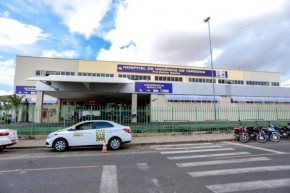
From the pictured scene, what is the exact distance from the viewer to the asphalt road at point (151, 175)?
495 cm

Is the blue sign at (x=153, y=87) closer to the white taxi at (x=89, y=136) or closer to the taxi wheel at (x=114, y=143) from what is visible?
the white taxi at (x=89, y=136)

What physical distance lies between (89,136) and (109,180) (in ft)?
18.6

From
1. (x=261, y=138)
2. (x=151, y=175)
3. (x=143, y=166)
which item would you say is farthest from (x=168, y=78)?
(x=151, y=175)

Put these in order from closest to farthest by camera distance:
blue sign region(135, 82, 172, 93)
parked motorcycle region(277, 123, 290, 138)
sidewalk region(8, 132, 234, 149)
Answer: sidewalk region(8, 132, 234, 149), parked motorcycle region(277, 123, 290, 138), blue sign region(135, 82, 172, 93)

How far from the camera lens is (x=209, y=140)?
45.5 feet

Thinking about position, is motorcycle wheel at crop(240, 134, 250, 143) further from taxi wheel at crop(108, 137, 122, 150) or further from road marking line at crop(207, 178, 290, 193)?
road marking line at crop(207, 178, 290, 193)

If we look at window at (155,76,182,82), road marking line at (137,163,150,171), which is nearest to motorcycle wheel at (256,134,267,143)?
road marking line at (137,163,150,171)

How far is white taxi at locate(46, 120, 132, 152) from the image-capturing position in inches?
419

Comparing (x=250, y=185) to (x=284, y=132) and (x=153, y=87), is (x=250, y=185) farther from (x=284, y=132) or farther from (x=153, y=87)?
(x=153, y=87)

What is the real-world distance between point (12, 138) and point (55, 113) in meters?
6.03

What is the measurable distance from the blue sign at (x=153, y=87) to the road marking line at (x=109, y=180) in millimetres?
17753

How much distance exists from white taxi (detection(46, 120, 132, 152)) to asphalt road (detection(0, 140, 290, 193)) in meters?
2.26

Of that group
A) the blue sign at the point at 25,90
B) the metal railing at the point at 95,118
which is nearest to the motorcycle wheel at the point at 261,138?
the metal railing at the point at 95,118

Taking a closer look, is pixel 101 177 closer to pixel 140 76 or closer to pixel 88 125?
pixel 88 125
